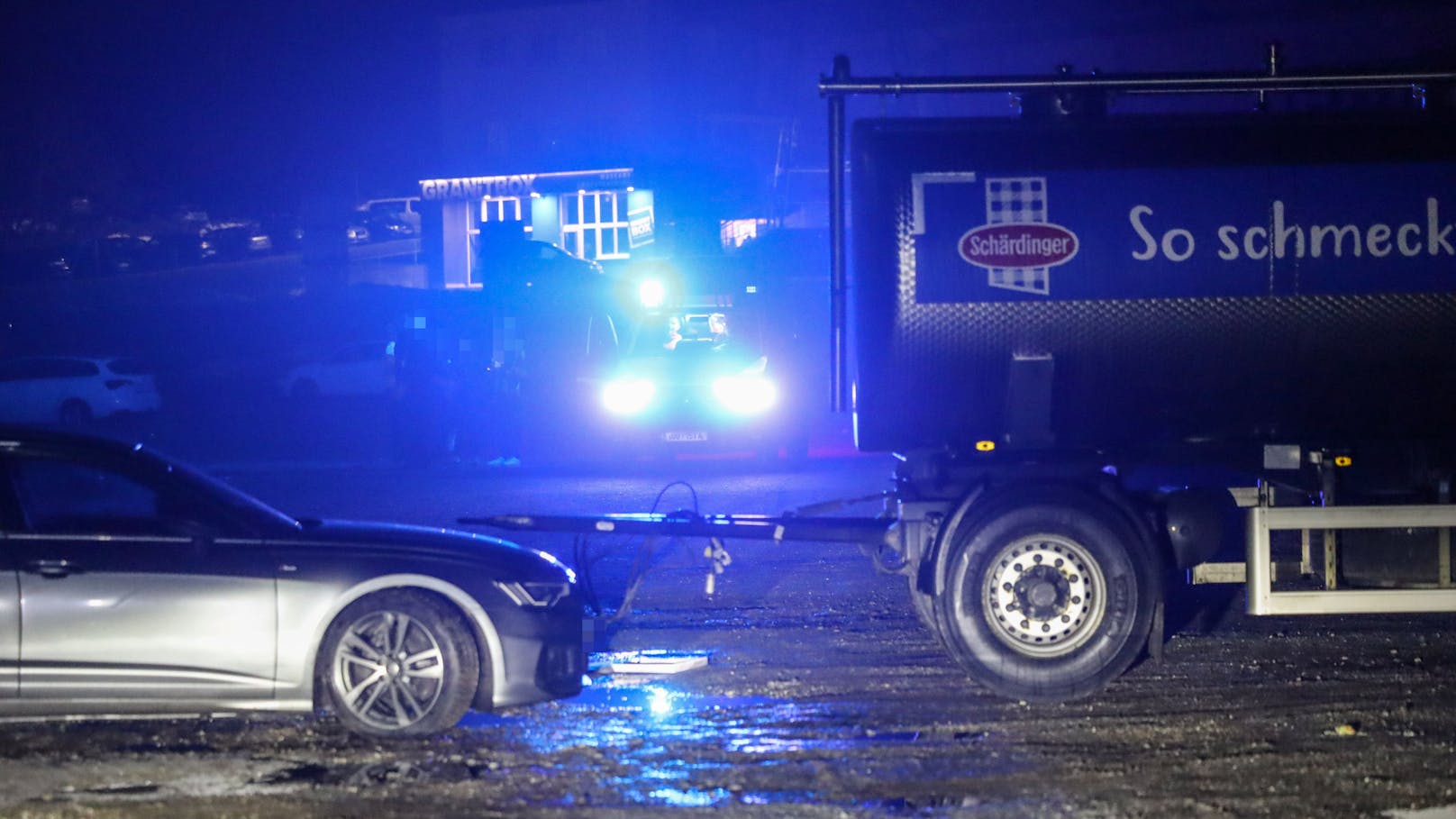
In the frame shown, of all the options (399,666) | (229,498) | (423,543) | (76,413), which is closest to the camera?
(399,666)

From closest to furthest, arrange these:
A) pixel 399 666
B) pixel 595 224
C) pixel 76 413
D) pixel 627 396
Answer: pixel 399 666
pixel 627 396
pixel 76 413
pixel 595 224

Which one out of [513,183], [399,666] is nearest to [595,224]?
[513,183]

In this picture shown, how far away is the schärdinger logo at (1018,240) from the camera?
7430 millimetres

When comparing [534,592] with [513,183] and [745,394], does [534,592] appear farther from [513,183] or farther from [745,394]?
[513,183]

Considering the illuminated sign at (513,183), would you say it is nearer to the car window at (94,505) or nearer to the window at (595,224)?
the window at (595,224)

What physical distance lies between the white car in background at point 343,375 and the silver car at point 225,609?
24.8 meters

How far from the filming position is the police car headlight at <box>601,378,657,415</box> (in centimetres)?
1641

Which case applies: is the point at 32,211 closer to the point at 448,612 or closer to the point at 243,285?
the point at 243,285

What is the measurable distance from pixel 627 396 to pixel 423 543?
32.0ft

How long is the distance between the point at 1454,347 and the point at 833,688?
12.6 feet

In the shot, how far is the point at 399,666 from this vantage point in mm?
6414

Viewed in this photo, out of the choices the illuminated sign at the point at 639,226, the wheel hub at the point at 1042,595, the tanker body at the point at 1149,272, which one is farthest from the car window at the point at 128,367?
the wheel hub at the point at 1042,595

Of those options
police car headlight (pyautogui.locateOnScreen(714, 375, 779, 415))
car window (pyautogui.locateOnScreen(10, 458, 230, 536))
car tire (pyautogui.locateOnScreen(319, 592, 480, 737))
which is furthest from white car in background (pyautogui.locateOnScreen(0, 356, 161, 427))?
car tire (pyautogui.locateOnScreen(319, 592, 480, 737))

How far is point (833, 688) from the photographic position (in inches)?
293
